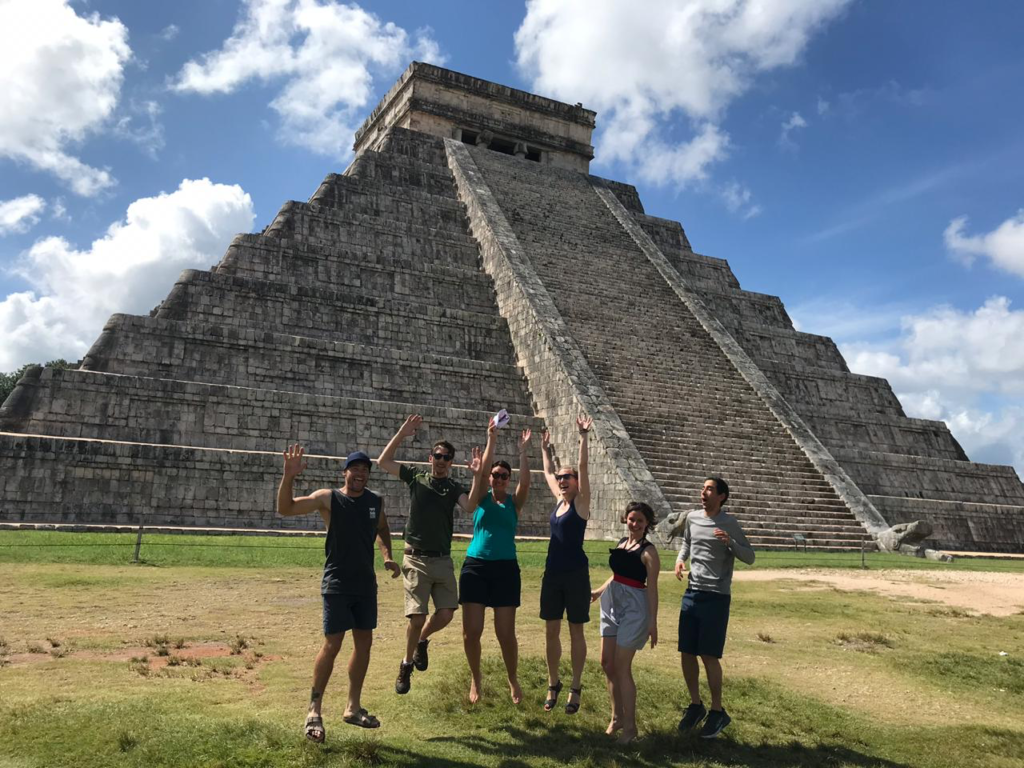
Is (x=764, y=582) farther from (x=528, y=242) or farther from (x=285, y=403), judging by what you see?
(x=528, y=242)

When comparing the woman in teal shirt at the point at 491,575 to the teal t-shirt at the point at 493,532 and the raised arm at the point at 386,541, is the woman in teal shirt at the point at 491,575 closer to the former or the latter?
the teal t-shirt at the point at 493,532

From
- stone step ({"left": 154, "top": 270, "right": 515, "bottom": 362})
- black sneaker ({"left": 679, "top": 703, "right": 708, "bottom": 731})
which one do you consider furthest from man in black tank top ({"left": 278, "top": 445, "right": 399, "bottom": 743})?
stone step ({"left": 154, "top": 270, "right": 515, "bottom": 362})

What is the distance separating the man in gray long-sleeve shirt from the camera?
5.17 metres

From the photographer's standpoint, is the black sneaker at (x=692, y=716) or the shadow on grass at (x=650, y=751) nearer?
the shadow on grass at (x=650, y=751)

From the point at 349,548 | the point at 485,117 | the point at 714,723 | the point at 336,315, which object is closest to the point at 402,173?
the point at 485,117

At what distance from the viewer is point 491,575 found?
18.5ft

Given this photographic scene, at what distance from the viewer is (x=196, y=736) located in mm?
4441

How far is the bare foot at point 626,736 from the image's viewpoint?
15.8ft

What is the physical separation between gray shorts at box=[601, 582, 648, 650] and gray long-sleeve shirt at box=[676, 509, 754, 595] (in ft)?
1.37

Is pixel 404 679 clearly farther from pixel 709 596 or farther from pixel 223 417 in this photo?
pixel 223 417

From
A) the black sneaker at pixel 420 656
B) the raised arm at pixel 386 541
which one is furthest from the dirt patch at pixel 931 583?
the raised arm at pixel 386 541

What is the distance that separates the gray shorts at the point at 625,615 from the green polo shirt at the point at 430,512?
1194 millimetres

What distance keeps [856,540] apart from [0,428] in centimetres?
1724

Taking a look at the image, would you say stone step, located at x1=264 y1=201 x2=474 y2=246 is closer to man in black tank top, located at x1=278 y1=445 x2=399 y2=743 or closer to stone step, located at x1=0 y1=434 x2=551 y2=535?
stone step, located at x1=0 y1=434 x2=551 y2=535
